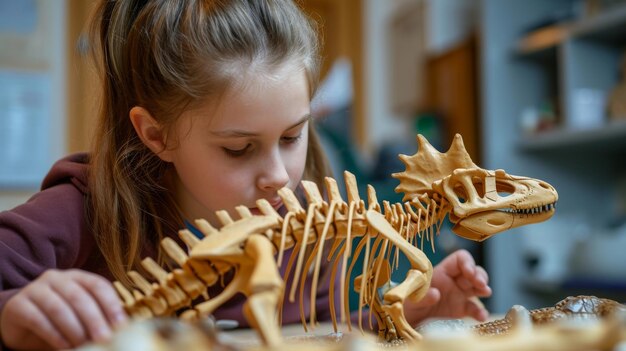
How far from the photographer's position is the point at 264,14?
742 millimetres

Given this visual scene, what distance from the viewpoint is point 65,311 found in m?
0.43

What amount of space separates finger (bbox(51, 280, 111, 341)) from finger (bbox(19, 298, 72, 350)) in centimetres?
2

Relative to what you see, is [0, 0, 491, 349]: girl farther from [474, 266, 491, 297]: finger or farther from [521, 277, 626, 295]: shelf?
[521, 277, 626, 295]: shelf

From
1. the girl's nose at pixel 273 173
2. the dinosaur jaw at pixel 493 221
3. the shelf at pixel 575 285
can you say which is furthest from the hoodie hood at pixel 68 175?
the shelf at pixel 575 285

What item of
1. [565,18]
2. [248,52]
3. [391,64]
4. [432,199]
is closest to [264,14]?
[248,52]

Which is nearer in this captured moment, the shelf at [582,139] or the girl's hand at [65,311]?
the girl's hand at [65,311]

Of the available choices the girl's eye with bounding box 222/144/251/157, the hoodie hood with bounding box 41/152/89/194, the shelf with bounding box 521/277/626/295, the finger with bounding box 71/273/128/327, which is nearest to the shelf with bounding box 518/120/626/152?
the shelf with bounding box 521/277/626/295

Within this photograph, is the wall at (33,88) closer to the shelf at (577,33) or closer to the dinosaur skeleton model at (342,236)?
the shelf at (577,33)

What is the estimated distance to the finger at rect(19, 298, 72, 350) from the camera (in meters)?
0.43

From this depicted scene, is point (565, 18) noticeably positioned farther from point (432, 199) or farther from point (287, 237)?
point (287, 237)

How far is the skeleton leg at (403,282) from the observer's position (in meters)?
0.50

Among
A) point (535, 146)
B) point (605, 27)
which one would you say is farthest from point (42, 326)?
point (535, 146)

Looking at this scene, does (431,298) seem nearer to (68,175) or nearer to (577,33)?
(68,175)

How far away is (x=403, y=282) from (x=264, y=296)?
0.52 ft
